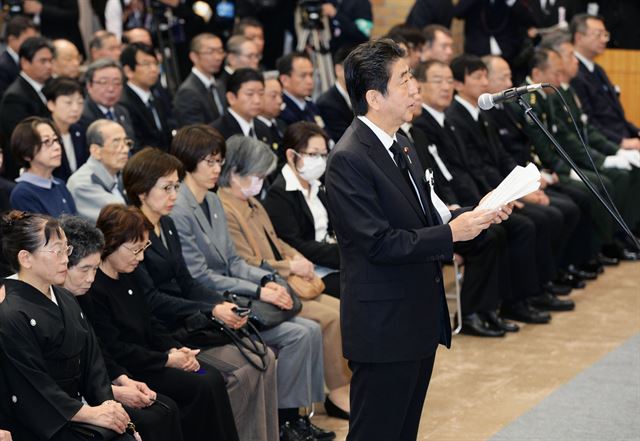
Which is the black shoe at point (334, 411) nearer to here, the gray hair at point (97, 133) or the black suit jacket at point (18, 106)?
the gray hair at point (97, 133)

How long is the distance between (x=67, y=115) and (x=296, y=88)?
1.86m

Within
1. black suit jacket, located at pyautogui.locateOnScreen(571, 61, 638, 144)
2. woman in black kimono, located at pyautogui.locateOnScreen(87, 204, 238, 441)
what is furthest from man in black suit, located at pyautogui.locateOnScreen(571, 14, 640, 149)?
woman in black kimono, located at pyautogui.locateOnScreen(87, 204, 238, 441)

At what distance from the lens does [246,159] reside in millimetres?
4961

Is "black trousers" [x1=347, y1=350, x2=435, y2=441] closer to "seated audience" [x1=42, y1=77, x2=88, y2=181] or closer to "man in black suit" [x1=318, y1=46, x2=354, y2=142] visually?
"seated audience" [x1=42, y1=77, x2=88, y2=181]

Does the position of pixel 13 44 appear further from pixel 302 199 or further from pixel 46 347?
pixel 46 347

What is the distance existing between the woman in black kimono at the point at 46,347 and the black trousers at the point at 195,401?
0.38 metres

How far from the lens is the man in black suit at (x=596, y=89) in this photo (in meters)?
8.24

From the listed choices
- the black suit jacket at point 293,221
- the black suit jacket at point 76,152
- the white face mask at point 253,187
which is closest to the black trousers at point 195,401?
the white face mask at point 253,187

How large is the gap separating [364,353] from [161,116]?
401cm

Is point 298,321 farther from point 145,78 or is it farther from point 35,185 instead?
point 145,78

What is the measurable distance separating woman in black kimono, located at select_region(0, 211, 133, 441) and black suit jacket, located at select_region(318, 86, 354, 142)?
3.54 metres

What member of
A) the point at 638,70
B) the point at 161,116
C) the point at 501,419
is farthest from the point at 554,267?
the point at 638,70

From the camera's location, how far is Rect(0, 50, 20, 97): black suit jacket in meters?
7.00

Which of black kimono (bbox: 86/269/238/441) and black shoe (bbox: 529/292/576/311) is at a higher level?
black kimono (bbox: 86/269/238/441)
